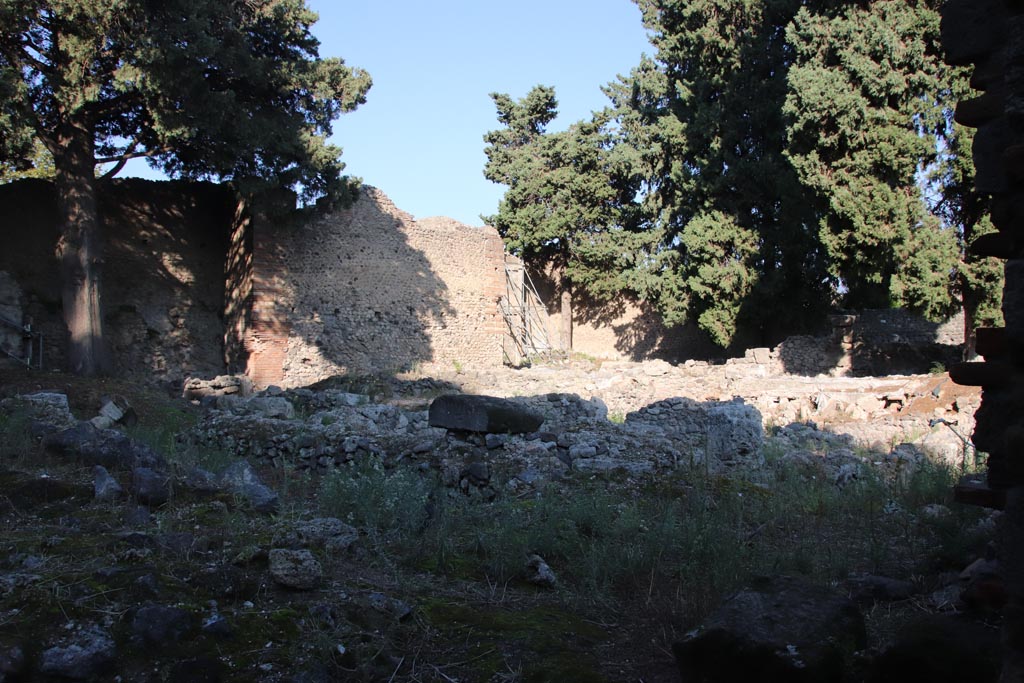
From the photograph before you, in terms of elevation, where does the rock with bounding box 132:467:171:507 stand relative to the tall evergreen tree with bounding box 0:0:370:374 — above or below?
below

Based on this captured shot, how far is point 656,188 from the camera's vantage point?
2670cm

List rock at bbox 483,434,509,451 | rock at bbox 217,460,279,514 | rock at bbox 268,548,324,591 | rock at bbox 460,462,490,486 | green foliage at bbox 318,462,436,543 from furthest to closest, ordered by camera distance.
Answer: rock at bbox 483,434,509,451 → rock at bbox 460,462,490,486 → rock at bbox 217,460,279,514 → green foliage at bbox 318,462,436,543 → rock at bbox 268,548,324,591

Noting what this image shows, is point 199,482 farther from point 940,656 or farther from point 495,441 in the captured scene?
point 940,656

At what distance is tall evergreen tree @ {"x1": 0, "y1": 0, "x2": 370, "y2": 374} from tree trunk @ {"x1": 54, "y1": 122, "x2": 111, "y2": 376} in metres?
0.02

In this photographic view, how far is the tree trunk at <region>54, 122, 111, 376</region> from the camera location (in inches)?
593

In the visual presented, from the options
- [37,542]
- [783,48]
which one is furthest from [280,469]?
[783,48]

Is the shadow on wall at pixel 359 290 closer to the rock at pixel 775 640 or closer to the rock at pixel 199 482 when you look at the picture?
the rock at pixel 199 482

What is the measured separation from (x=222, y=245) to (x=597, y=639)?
18106 millimetres

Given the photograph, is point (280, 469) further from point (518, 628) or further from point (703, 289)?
point (703, 289)

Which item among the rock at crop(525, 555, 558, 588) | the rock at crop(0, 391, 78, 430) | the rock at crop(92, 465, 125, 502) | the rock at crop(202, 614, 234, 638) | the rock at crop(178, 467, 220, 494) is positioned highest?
the rock at crop(0, 391, 78, 430)

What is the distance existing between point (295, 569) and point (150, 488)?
189cm

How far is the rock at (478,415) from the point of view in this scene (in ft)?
25.4

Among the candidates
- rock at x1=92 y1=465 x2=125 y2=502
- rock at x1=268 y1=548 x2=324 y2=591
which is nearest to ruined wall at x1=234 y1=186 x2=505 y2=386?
rock at x1=92 y1=465 x2=125 y2=502

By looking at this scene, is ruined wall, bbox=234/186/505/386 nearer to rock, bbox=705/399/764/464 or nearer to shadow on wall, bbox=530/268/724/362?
shadow on wall, bbox=530/268/724/362
